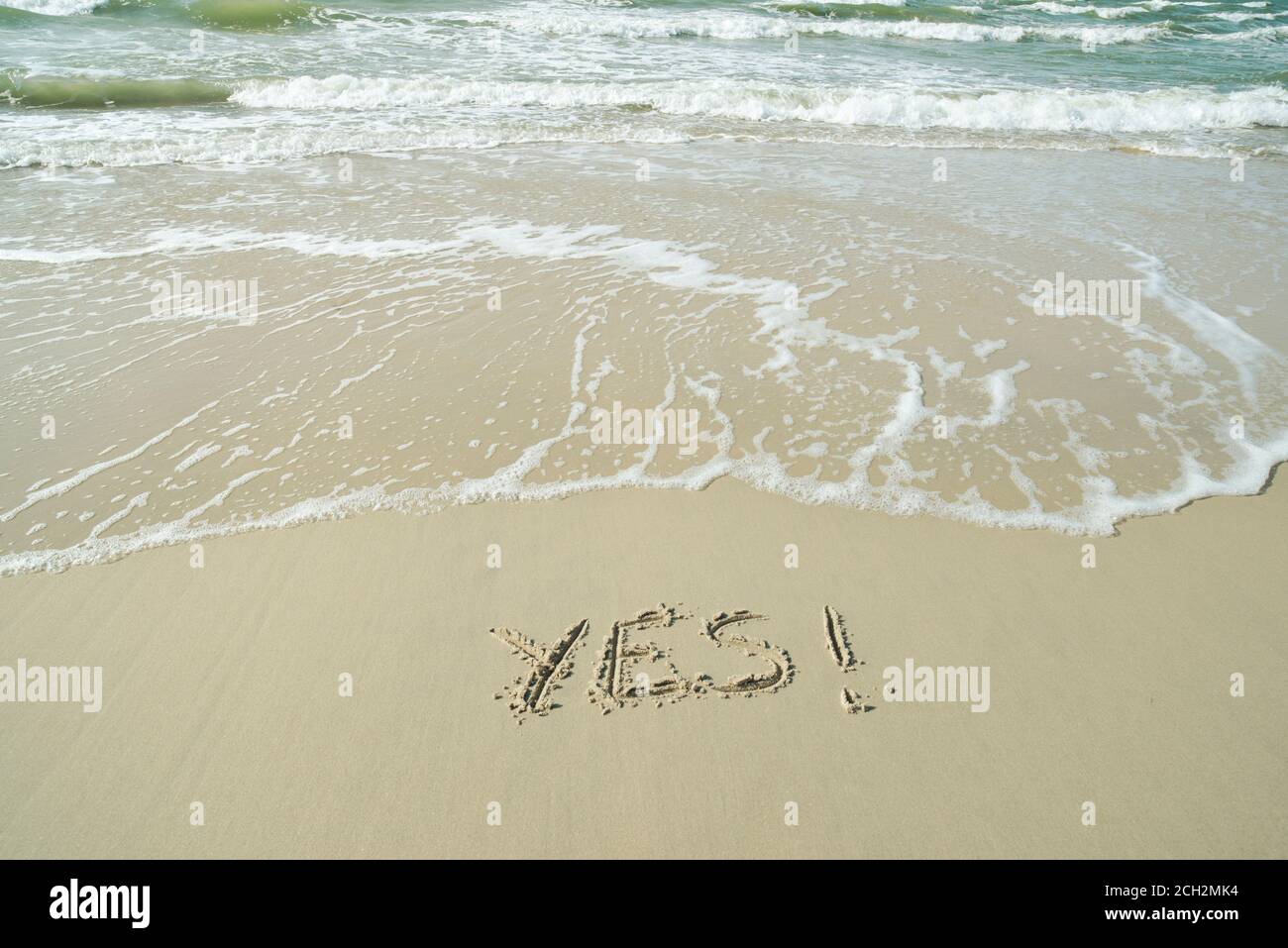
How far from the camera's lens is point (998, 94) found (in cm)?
1452

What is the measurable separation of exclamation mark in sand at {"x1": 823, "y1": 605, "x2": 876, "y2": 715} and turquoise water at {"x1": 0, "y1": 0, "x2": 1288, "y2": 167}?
32.3 ft

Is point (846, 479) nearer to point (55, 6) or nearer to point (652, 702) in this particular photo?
point (652, 702)

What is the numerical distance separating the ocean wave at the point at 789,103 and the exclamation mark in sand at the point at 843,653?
11.8 m

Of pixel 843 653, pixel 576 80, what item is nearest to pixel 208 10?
pixel 576 80

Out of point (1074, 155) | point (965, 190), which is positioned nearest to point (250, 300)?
point (965, 190)

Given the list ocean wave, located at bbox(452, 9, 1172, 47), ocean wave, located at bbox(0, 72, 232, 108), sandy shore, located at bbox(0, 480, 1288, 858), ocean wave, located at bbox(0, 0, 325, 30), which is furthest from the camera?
ocean wave, located at bbox(452, 9, 1172, 47)

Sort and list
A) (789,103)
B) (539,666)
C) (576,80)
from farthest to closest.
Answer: (576,80) < (789,103) < (539,666)

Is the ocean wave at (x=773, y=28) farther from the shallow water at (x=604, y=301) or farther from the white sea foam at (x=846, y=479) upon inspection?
the white sea foam at (x=846, y=479)

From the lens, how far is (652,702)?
2.98 m

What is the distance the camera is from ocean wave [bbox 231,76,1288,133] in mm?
13266

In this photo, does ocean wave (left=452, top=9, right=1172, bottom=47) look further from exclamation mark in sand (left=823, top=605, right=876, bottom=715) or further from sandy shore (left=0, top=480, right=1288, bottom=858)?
exclamation mark in sand (left=823, top=605, right=876, bottom=715)

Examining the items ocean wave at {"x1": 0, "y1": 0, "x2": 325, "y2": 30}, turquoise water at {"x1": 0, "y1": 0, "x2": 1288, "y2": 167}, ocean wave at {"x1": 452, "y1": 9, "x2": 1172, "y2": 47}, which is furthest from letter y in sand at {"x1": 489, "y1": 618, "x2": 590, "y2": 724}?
ocean wave at {"x1": 0, "y1": 0, "x2": 325, "y2": 30}

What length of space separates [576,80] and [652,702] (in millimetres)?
14425

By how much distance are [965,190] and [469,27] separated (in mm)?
14465
